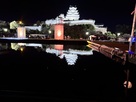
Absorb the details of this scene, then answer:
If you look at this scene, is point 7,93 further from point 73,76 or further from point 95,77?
point 95,77

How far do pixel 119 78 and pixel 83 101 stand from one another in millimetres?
2839

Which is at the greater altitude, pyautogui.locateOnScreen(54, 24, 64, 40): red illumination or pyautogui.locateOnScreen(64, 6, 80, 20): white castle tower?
pyautogui.locateOnScreen(64, 6, 80, 20): white castle tower

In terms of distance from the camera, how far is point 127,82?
195 inches

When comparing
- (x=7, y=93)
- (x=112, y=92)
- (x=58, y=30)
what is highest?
(x=58, y=30)

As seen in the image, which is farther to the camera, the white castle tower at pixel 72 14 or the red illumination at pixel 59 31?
the white castle tower at pixel 72 14

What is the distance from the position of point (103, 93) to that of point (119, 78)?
1563 mm

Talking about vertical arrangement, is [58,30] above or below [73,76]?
above

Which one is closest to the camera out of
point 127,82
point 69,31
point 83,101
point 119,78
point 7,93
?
point 83,101

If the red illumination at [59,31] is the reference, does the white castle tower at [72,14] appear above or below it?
above

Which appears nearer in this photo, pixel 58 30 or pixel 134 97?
pixel 134 97

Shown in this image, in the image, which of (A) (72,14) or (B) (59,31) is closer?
(B) (59,31)

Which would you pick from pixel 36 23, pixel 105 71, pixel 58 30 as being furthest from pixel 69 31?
pixel 36 23

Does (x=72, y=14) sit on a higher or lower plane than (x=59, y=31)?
higher

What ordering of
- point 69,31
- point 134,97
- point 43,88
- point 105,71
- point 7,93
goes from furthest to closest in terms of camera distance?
point 69,31 → point 105,71 → point 43,88 → point 134,97 → point 7,93
